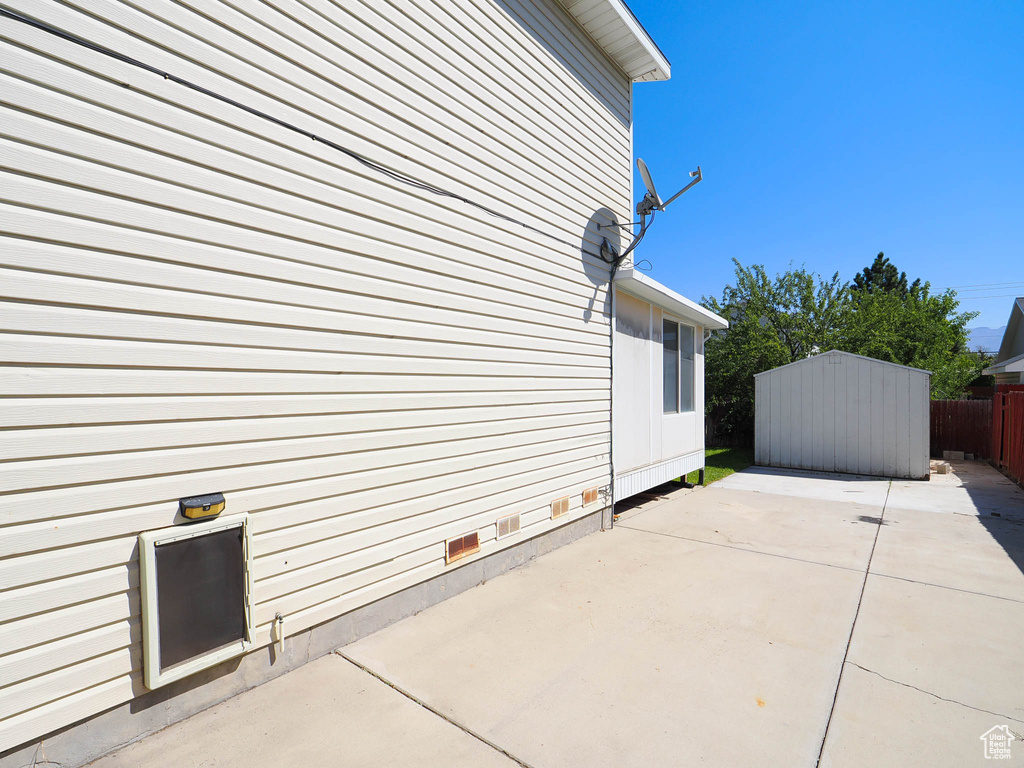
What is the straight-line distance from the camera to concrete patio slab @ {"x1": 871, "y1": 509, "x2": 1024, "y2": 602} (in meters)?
3.95

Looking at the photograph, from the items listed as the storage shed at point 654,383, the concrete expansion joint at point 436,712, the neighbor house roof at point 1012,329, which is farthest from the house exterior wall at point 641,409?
the neighbor house roof at point 1012,329

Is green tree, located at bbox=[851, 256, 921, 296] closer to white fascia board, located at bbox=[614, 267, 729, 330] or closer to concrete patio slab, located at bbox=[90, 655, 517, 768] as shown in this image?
white fascia board, located at bbox=[614, 267, 729, 330]

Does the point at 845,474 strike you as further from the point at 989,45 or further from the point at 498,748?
the point at 498,748

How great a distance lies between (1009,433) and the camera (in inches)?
349

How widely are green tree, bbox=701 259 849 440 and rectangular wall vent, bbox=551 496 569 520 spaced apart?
35.1ft

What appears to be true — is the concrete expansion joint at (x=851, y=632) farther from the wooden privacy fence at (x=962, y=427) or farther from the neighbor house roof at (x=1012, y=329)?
the neighbor house roof at (x=1012, y=329)

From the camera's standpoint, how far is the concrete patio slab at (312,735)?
6.42ft

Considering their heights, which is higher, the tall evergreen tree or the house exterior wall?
the tall evergreen tree

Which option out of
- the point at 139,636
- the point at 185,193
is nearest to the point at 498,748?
the point at 139,636

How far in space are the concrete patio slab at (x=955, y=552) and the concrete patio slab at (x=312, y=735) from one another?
4.06 metres

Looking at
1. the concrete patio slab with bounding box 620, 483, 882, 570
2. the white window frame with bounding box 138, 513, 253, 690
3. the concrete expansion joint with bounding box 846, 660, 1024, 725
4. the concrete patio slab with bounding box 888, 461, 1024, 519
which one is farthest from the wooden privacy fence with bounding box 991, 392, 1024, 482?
the white window frame with bounding box 138, 513, 253, 690

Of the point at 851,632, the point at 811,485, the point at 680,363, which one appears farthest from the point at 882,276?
the point at 851,632

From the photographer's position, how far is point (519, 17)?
4.19 metres

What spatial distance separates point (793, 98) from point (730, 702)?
10.4 m
